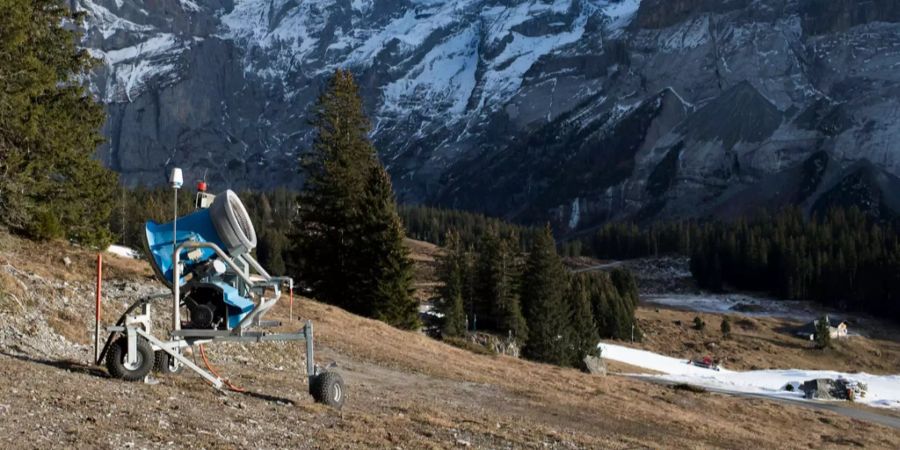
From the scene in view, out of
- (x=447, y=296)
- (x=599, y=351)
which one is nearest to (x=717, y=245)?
(x=599, y=351)

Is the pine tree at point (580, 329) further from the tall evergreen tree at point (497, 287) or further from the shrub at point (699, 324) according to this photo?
the shrub at point (699, 324)

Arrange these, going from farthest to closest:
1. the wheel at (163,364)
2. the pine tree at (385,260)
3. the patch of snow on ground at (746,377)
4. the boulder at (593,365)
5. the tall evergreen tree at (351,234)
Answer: the patch of snow on ground at (746,377)
the boulder at (593,365)
the tall evergreen tree at (351,234)
the pine tree at (385,260)
the wheel at (163,364)

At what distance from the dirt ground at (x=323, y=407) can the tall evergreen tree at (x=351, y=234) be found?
10706mm

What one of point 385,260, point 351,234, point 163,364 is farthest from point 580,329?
point 163,364

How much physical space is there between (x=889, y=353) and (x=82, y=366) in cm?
10377

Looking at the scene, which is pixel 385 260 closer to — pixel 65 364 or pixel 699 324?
pixel 65 364

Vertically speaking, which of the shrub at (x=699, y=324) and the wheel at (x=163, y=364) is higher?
the wheel at (x=163, y=364)

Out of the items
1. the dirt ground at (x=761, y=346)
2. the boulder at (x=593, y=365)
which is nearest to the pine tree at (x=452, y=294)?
the boulder at (x=593, y=365)

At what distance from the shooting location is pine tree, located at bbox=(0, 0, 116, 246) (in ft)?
68.9

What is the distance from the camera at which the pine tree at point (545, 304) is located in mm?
55531

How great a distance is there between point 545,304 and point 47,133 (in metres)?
40.8

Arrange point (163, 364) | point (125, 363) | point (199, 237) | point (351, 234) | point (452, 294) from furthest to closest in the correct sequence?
1. point (452, 294)
2. point (351, 234)
3. point (163, 364)
4. point (199, 237)
5. point (125, 363)

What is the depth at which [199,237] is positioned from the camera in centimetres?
1137

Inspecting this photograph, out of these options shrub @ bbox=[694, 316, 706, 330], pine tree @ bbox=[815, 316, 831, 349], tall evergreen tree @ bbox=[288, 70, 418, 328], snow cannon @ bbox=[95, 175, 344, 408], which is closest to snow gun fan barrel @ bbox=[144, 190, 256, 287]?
snow cannon @ bbox=[95, 175, 344, 408]
